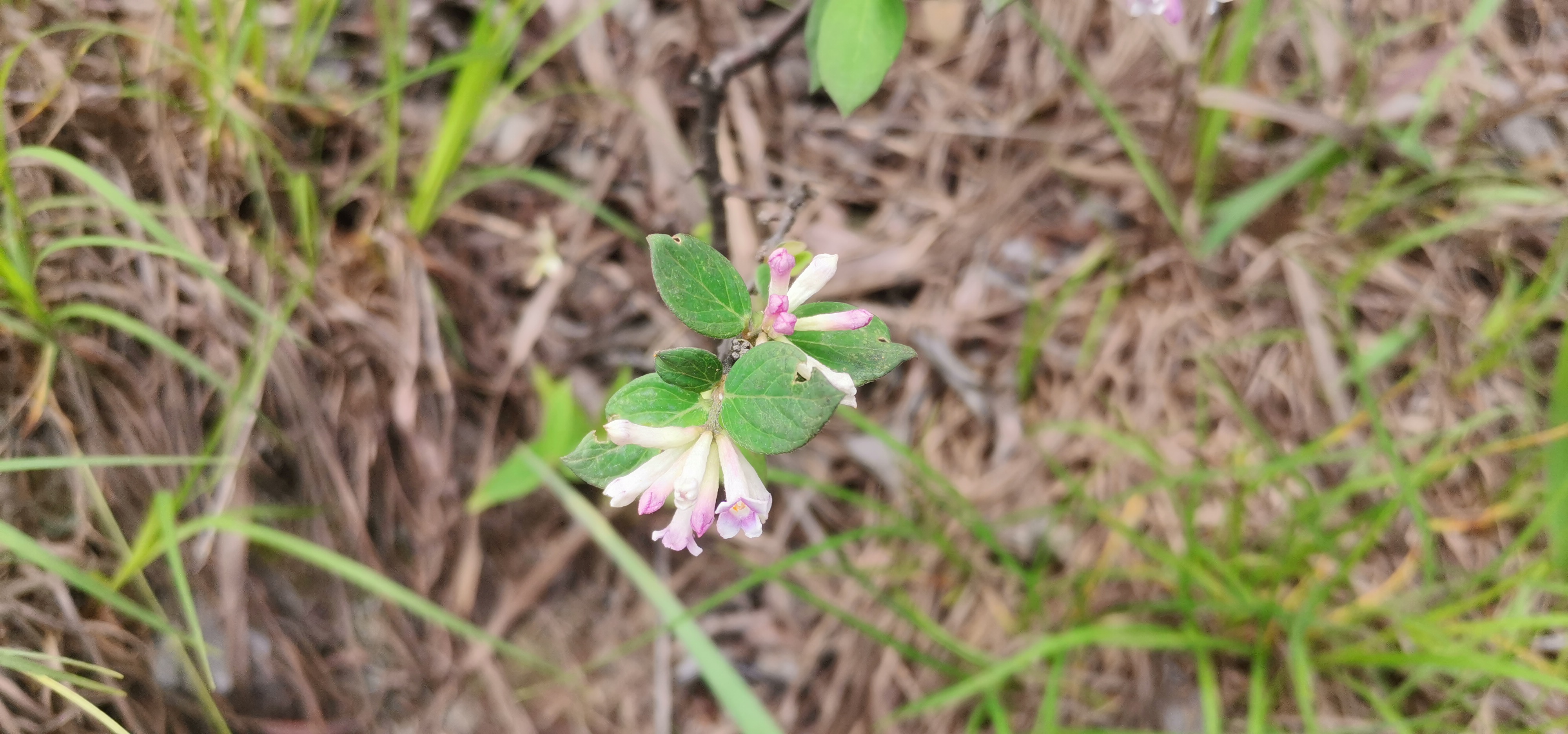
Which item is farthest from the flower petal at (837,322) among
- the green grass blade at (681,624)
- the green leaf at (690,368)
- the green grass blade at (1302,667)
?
the green grass blade at (1302,667)

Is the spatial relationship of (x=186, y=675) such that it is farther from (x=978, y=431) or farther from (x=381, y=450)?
(x=978, y=431)

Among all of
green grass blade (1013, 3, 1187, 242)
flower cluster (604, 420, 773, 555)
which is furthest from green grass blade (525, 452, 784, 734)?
green grass blade (1013, 3, 1187, 242)

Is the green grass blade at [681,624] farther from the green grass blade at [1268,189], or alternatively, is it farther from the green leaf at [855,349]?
the green grass blade at [1268,189]

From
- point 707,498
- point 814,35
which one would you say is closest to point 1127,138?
point 814,35

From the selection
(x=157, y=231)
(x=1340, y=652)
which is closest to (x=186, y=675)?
(x=157, y=231)

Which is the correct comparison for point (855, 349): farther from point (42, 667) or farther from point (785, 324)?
point (42, 667)

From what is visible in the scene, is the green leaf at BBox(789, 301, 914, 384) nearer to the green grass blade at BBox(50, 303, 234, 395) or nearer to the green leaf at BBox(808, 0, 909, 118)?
the green leaf at BBox(808, 0, 909, 118)
